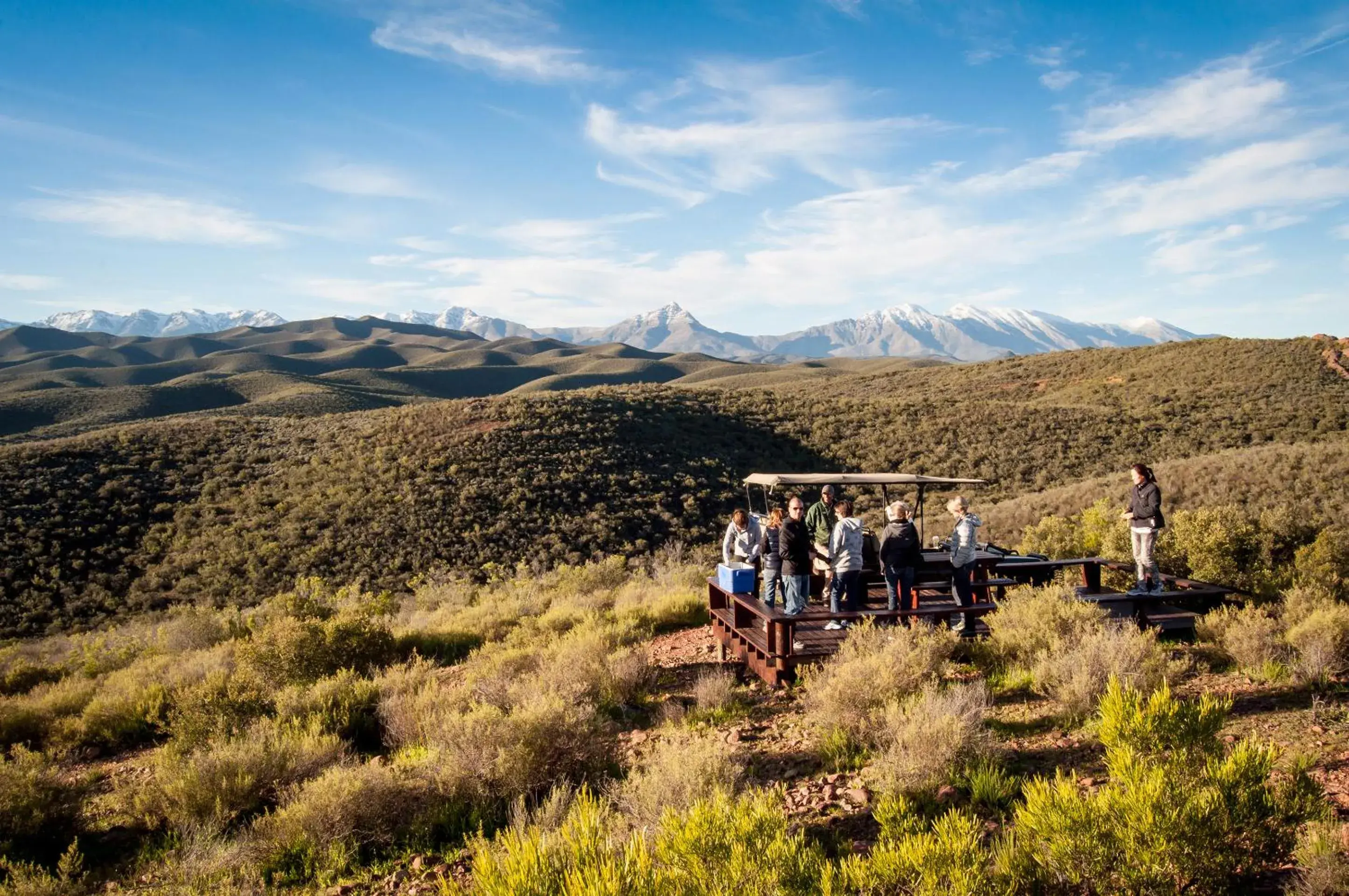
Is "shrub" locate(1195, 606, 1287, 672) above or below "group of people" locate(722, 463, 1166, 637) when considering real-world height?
below

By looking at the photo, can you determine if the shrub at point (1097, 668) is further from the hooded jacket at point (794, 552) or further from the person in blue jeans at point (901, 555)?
the hooded jacket at point (794, 552)

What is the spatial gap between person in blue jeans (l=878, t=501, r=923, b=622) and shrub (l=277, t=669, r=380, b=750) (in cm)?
642

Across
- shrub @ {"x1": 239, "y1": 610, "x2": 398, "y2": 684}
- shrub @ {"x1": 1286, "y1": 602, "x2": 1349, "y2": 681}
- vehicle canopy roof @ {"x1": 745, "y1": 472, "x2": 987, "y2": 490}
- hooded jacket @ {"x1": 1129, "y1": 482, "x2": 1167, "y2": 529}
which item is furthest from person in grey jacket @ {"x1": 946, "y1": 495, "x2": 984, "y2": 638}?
shrub @ {"x1": 239, "y1": 610, "x2": 398, "y2": 684}

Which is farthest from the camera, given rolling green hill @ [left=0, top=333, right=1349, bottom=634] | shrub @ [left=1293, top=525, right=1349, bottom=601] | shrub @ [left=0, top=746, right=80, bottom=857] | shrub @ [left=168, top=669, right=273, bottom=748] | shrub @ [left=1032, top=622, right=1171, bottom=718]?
rolling green hill @ [left=0, top=333, right=1349, bottom=634]

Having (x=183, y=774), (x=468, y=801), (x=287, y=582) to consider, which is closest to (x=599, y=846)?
(x=468, y=801)

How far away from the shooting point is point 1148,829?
140 inches

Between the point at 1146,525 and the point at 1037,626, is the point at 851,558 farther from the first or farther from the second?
the point at 1146,525

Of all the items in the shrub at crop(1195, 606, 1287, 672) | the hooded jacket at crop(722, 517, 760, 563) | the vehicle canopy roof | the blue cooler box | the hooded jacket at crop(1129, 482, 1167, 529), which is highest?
the vehicle canopy roof

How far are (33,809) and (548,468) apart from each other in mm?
23946

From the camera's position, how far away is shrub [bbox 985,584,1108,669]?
720cm

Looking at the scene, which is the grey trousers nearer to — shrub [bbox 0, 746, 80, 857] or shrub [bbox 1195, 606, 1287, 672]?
shrub [bbox 1195, 606, 1287, 672]

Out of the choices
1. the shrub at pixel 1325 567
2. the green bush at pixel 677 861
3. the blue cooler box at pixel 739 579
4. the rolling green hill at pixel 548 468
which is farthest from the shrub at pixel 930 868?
the rolling green hill at pixel 548 468

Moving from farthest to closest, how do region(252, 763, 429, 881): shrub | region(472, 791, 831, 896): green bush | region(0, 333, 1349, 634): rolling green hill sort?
region(0, 333, 1349, 634): rolling green hill < region(252, 763, 429, 881): shrub < region(472, 791, 831, 896): green bush

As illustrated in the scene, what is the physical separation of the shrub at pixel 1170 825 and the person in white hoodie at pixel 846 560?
179 inches
